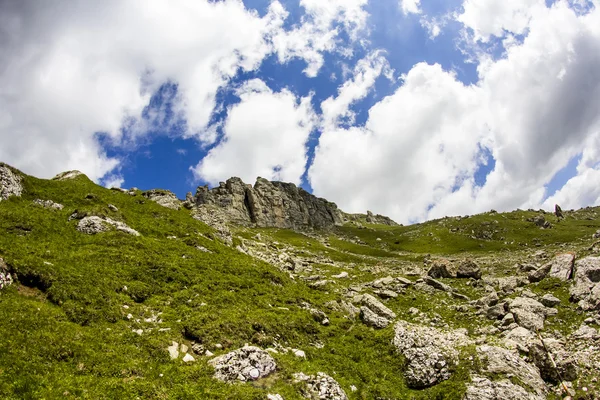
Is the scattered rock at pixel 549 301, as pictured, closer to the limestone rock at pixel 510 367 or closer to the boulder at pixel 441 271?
the limestone rock at pixel 510 367

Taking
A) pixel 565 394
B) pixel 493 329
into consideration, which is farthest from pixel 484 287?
pixel 565 394

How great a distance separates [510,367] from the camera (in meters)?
19.5

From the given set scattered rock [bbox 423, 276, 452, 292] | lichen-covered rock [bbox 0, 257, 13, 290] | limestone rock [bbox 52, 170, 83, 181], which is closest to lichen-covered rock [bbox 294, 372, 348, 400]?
lichen-covered rock [bbox 0, 257, 13, 290]

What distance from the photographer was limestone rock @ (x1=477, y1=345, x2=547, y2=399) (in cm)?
1894

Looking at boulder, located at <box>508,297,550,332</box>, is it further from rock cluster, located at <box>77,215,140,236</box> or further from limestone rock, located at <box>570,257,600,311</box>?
rock cluster, located at <box>77,215,140,236</box>

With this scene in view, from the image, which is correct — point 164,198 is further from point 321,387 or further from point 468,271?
point 321,387

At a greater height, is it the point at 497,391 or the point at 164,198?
the point at 164,198

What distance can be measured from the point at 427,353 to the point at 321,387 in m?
7.96

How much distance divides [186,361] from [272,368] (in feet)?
14.8

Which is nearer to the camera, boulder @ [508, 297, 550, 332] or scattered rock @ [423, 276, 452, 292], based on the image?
boulder @ [508, 297, 550, 332]

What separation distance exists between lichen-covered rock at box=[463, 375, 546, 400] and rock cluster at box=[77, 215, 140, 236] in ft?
105

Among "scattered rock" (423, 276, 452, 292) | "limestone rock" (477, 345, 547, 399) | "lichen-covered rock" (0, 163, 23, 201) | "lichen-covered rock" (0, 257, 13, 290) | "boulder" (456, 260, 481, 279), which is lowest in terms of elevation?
"limestone rock" (477, 345, 547, 399)

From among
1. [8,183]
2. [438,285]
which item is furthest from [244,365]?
[8,183]

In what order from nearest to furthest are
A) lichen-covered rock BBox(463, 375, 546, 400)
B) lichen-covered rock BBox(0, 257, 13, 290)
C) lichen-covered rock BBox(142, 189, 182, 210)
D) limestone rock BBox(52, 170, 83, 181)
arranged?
lichen-covered rock BBox(463, 375, 546, 400), lichen-covered rock BBox(0, 257, 13, 290), limestone rock BBox(52, 170, 83, 181), lichen-covered rock BBox(142, 189, 182, 210)
